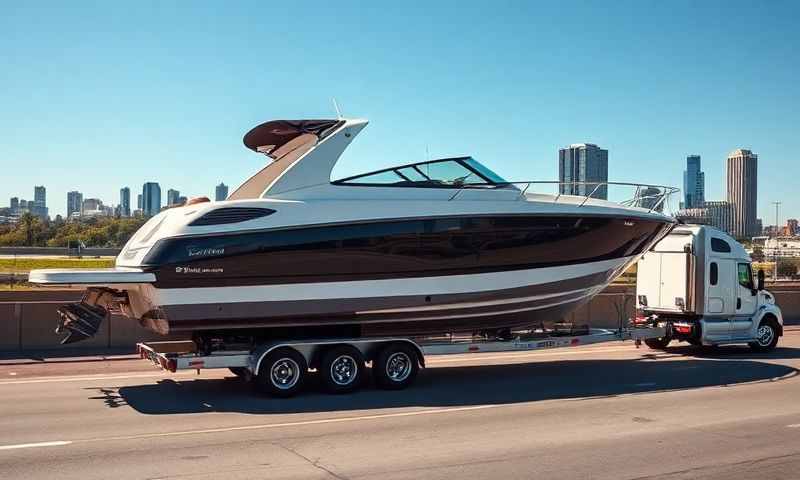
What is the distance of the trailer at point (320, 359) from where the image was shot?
1259 cm

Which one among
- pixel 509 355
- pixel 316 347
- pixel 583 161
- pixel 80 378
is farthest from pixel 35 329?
pixel 583 161

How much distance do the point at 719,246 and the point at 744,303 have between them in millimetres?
1557

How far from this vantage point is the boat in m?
12.6

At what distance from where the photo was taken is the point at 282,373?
506 inches

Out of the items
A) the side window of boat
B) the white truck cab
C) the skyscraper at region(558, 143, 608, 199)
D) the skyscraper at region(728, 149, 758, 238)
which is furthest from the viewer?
the skyscraper at region(728, 149, 758, 238)

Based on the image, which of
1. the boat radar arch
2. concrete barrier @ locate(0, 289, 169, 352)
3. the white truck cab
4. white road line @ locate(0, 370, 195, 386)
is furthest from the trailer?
the white truck cab

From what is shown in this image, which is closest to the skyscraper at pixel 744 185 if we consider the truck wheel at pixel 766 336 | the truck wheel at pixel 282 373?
the truck wheel at pixel 766 336

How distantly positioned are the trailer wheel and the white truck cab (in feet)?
23.1

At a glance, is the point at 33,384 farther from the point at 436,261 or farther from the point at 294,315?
the point at 436,261

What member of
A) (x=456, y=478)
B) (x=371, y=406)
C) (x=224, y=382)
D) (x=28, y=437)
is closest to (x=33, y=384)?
(x=224, y=382)

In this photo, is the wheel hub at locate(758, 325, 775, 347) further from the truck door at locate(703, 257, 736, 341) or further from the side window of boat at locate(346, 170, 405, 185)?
the side window of boat at locate(346, 170, 405, 185)

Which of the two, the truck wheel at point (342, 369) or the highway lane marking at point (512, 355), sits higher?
the truck wheel at point (342, 369)

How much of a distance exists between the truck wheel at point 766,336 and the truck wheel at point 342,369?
429 inches

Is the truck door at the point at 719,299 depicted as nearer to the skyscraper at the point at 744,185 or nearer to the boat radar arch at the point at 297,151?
the boat radar arch at the point at 297,151
